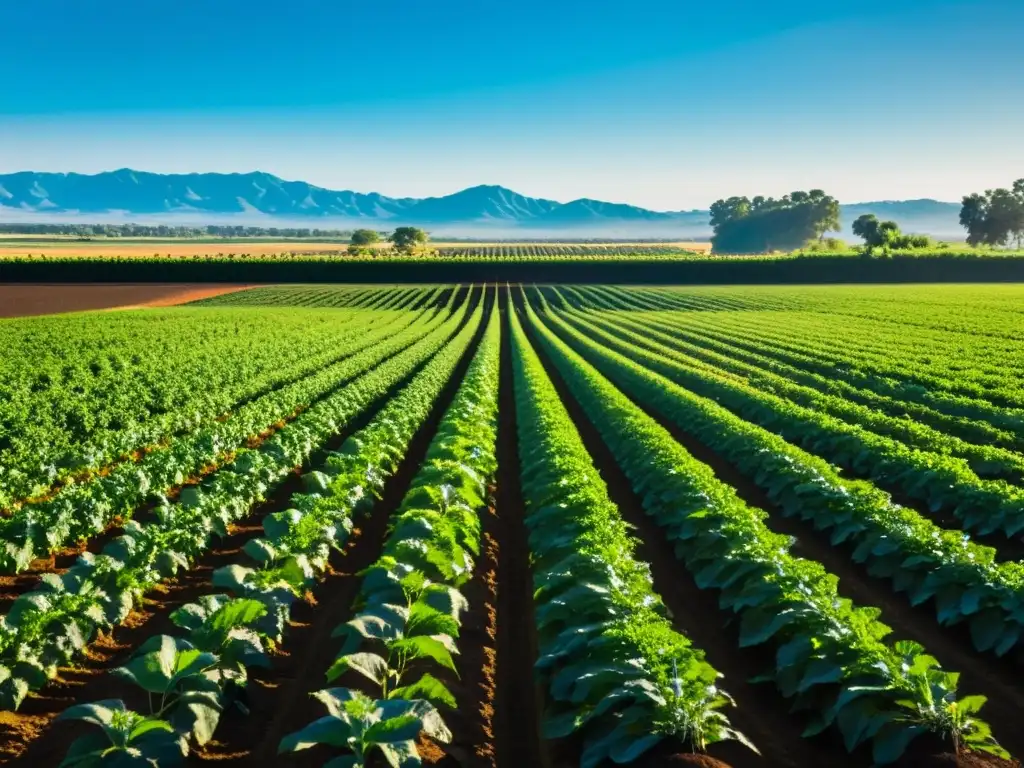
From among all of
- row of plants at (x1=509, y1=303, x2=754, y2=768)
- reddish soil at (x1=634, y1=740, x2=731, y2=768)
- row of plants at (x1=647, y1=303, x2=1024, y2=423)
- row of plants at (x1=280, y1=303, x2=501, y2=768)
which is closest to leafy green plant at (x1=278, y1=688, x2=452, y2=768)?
row of plants at (x1=280, y1=303, x2=501, y2=768)

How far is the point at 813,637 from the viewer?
670cm

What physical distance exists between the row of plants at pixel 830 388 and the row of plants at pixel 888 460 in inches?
66.2

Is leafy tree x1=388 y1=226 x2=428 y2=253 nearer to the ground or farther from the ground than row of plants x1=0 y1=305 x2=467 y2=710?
farther from the ground

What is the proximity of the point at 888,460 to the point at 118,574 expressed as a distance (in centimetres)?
1272

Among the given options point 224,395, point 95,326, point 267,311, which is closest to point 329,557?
point 224,395

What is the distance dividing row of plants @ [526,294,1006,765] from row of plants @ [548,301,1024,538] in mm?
3589

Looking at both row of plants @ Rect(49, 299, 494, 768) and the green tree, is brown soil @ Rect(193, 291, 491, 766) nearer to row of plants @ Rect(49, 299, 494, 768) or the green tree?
row of plants @ Rect(49, 299, 494, 768)

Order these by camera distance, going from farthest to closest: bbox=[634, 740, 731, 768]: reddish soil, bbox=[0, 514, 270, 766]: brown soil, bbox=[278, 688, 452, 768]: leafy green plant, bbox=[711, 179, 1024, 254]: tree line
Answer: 1. bbox=[711, 179, 1024, 254]: tree line
2. bbox=[0, 514, 270, 766]: brown soil
3. bbox=[634, 740, 731, 768]: reddish soil
4. bbox=[278, 688, 452, 768]: leafy green plant

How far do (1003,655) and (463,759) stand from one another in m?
5.61

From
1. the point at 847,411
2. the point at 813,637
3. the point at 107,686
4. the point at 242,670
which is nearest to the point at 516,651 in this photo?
the point at 242,670

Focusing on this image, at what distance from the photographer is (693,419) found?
19.6 m

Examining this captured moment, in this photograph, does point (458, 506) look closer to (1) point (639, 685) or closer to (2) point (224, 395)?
(1) point (639, 685)

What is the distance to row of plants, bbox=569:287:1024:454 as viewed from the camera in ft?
56.0

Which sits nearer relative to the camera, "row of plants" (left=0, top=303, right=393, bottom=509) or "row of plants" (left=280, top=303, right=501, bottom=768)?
"row of plants" (left=280, top=303, right=501, bottom=768)
